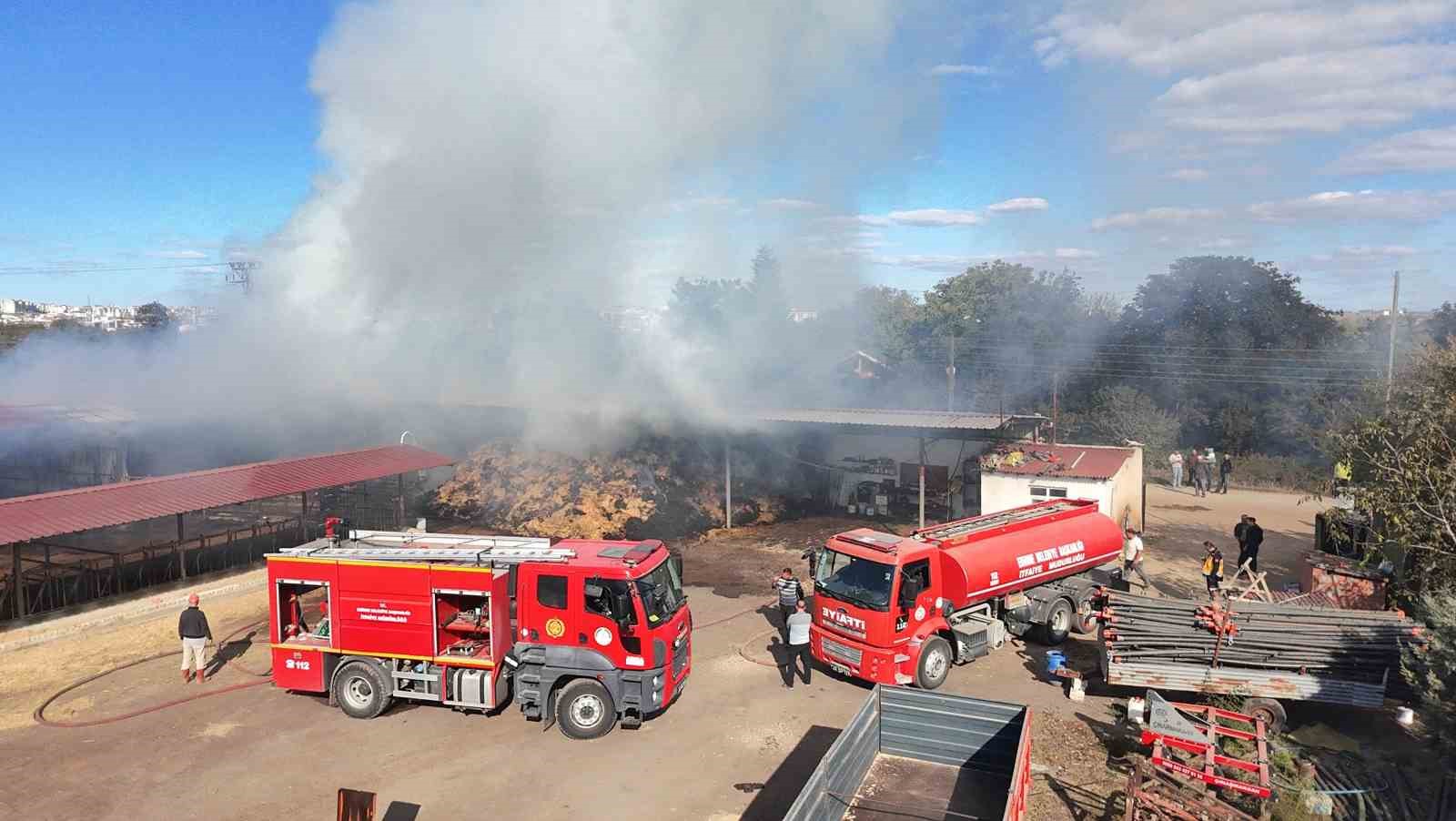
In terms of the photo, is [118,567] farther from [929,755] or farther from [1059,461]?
[1059,461]

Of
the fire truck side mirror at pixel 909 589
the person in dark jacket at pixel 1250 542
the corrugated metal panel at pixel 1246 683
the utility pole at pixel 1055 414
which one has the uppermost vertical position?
the utility pole at pixel 1055 414

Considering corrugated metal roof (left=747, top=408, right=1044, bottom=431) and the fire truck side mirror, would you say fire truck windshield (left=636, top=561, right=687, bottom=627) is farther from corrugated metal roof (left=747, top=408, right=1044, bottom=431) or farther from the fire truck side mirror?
corrugated metal roof (left=747, top=408, right=1044, bottom=431)

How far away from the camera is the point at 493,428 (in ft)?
94.5

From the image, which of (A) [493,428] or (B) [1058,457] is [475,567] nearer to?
(B) [1058,457]

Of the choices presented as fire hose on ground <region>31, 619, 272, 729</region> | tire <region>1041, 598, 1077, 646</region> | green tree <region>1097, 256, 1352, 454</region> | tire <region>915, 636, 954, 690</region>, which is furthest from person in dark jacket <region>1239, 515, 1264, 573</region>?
green tree <region>1097, 256, 1352, 454</region>

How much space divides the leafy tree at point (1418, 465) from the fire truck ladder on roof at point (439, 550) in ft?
38.0

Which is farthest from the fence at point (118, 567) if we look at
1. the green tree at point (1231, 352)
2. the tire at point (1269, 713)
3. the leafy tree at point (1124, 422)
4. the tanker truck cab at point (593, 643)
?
the green tree at point (1231, 352)

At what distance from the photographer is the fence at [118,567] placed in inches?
604

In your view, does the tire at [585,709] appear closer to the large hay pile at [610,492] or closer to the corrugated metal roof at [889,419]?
the large hay pile at [610,492]

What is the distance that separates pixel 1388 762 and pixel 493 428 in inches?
991

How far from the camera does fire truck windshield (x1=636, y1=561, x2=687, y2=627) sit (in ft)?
33.8

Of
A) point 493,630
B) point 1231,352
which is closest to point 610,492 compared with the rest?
point 493,630

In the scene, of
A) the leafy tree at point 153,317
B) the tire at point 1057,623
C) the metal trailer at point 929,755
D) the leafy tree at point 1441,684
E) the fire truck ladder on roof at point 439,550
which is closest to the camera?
the leafy tree at point 1441,684

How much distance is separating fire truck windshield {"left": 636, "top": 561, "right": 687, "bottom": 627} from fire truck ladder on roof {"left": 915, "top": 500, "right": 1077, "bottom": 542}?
3.95 metres
